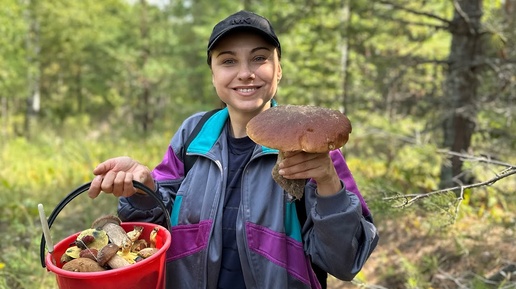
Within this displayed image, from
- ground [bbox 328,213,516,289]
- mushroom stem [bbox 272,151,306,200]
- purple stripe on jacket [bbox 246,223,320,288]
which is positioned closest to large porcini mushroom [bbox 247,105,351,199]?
mushroom stem [bbox 272,151,306,200]

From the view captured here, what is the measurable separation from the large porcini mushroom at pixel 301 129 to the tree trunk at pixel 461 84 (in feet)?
12.0

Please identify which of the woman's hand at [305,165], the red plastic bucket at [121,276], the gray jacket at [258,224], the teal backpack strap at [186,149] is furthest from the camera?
the teal backpack strap at [186,149]

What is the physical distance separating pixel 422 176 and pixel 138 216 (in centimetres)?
461

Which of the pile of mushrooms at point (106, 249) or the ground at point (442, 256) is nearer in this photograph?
the pile of mushrooms at point (106, 249)

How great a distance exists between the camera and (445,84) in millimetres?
4801

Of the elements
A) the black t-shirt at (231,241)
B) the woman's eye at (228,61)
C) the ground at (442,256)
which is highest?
the woman's eye at (228,61)

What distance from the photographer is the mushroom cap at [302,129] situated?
3.86ft

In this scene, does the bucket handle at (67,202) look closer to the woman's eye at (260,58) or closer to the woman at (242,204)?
the woman at (242,204)

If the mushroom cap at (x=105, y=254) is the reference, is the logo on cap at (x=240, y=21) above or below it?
above

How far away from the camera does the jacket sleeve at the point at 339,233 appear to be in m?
1.33

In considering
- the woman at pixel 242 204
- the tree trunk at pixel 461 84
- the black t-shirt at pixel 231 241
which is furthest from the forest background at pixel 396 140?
the black t-shirt at pixel 231 241

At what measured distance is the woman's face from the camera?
63.4 inches

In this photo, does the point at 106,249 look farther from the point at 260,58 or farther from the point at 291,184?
the point at 260,58

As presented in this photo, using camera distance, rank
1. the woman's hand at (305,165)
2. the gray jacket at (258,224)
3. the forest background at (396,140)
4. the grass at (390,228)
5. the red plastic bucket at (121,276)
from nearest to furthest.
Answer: the red plastic bucket at (121,276)
the woman's hand at (305,165)
the gray jacket at (258,224)
the grass at (390,228)
the forest background at (396,140)
